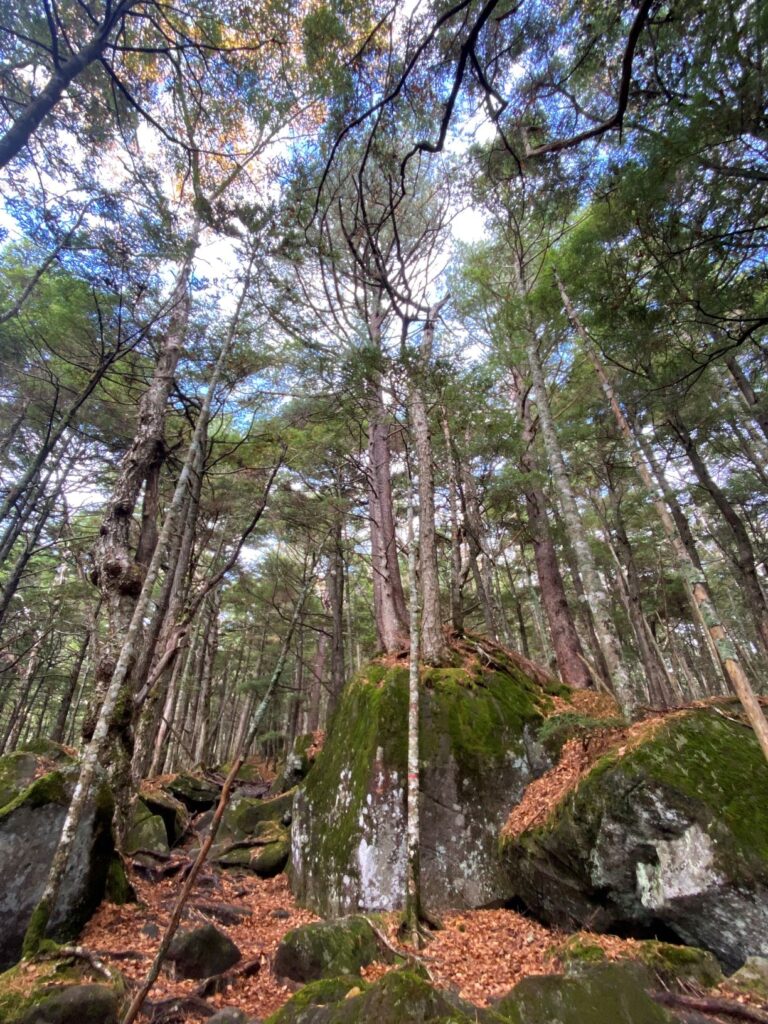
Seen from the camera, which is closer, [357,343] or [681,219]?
[681,219]

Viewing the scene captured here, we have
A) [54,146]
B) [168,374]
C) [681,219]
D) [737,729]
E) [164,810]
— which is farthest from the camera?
[164,810]

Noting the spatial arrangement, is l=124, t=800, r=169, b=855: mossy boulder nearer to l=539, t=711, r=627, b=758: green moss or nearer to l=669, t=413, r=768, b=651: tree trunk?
l=539, t=711, r=627, b=758: green moss

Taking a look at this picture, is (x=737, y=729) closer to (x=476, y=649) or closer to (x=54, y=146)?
(x=476, y=649)

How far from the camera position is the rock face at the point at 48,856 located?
4066 millimetres

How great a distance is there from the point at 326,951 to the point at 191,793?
929cm

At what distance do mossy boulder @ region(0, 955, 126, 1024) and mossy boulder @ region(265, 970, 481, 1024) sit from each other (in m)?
1.23

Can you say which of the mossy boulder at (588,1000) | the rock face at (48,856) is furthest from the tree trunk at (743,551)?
the rock face at (48,856)

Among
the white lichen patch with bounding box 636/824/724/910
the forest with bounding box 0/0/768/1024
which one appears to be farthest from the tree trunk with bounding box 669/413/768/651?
the white lichen patch with bounding box 636/824/724/910

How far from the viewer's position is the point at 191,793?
1172 cm

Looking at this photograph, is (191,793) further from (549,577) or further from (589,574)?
(589,574)

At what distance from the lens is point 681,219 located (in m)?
5.91

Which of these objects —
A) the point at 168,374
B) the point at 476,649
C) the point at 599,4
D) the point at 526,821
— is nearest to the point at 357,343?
the point at 168,374

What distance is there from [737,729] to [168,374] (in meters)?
9.76

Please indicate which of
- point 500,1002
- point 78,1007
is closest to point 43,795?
point 78,1007
